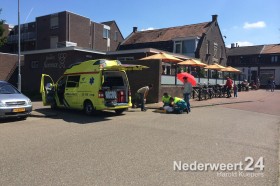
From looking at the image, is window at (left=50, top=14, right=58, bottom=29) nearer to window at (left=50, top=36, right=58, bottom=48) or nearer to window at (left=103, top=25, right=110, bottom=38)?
window at (left=50, top=36, right=58, bottom=48)

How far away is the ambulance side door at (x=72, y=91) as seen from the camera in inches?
550

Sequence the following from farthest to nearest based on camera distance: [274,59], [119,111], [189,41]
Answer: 1. [274,59]
2. [189,41]
3. [119,111]

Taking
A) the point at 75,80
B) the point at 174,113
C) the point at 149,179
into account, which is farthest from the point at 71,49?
the point at 149,179

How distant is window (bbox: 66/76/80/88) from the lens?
45.8 feet

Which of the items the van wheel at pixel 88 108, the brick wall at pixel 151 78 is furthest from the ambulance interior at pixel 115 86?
the brick wall at pixel 151 78

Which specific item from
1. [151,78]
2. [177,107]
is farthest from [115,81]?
[151,78]

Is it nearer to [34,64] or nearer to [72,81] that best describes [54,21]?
[34,64]

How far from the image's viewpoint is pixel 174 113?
1458 cm

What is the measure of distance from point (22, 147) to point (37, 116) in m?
5.85

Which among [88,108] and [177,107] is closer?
[88,108]

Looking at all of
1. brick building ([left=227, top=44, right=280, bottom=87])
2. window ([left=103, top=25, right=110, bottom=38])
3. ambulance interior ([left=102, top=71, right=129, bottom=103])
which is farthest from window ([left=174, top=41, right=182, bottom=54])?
brick building ([left=227, top=44, right=280, bottom=87])

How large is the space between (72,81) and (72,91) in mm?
486

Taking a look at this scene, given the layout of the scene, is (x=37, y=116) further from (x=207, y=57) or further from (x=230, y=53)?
(x=230, y=53)

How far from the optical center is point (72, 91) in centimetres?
1415
